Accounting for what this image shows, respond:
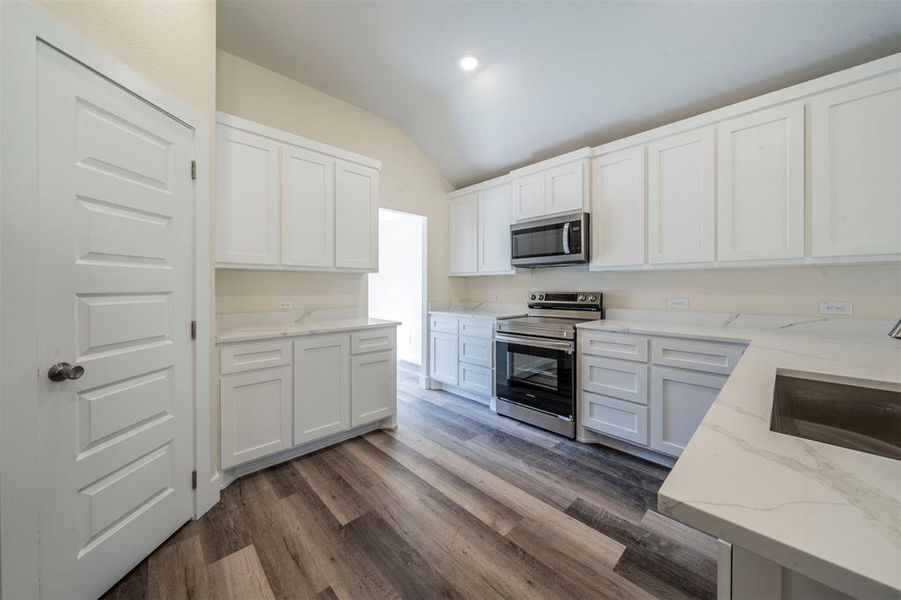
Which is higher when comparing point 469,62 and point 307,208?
point 469,62

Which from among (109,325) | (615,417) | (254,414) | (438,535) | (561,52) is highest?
(561,52)

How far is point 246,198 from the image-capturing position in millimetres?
2352

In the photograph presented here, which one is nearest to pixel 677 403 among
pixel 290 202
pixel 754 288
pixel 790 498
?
pixel 754 288

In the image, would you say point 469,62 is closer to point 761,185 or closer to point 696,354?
point 761,185

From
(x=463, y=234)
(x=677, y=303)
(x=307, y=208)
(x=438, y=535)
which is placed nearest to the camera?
(x=438, y=535)

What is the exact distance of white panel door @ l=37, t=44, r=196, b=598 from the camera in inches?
48.1

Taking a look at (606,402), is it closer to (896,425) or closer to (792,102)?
(896,425)

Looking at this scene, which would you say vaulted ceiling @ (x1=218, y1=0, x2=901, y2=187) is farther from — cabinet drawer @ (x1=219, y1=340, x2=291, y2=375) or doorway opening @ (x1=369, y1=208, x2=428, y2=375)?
cabinet drawer @ (x1=219, y1=340, x2=291, y2=375)

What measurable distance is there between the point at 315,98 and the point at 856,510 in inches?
151

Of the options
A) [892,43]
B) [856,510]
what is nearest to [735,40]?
[892,43]

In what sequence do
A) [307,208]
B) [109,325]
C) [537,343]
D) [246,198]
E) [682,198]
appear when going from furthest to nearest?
1. [537,343]
2. [307,208]
3. [682,198]
4. [246,198]
5. [109,325]

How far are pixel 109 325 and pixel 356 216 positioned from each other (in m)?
1.85

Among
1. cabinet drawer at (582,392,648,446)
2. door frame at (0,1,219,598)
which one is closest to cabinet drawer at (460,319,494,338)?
cabinet drawer at (582,392,648,446)

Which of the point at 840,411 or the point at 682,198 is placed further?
the point at 682,198
